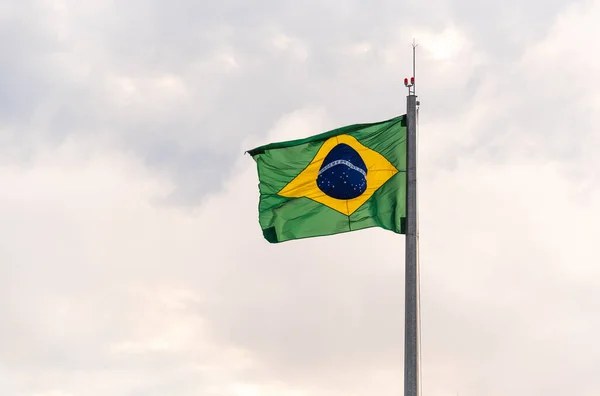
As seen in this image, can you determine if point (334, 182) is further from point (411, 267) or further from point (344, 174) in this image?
point (411, 267)

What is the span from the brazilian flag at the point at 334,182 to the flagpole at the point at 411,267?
71cm

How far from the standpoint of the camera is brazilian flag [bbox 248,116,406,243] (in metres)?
30.2

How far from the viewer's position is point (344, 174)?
1233 inches

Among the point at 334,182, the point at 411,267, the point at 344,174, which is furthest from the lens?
the point at 334,182

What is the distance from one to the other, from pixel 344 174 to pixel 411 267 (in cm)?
545

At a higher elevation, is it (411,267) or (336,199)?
(336,199)

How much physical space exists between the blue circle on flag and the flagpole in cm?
241

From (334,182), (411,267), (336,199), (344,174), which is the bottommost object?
(411,267)

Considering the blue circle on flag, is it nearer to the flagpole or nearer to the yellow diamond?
the yellow diamond

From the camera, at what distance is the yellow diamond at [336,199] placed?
30625 millimetres

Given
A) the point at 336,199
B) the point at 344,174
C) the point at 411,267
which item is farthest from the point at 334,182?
the point at 411,267

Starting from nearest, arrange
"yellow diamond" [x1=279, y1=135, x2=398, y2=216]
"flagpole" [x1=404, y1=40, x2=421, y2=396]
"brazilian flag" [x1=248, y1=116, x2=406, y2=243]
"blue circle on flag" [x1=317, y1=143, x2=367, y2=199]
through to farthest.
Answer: "flagpole" [x1=404, y1=40, x2=421, y2=396]
"brazilian flag" [x1=248, y1=116, x2=406, y2=243]
"yellow diamond" [x1=279, y1=135, x2=398, y2=216]
"blue circle on flag" [x1=317, y1=143, x2=367, y2=199]

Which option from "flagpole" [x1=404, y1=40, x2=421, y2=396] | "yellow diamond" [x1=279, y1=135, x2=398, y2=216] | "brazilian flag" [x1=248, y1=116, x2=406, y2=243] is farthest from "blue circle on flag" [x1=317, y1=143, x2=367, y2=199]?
"flagpole" [x1=404, y1=40, x2=421, y2=396]

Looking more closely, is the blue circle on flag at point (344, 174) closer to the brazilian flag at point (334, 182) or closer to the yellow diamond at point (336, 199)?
the brazilian flag at point (334, 182)
